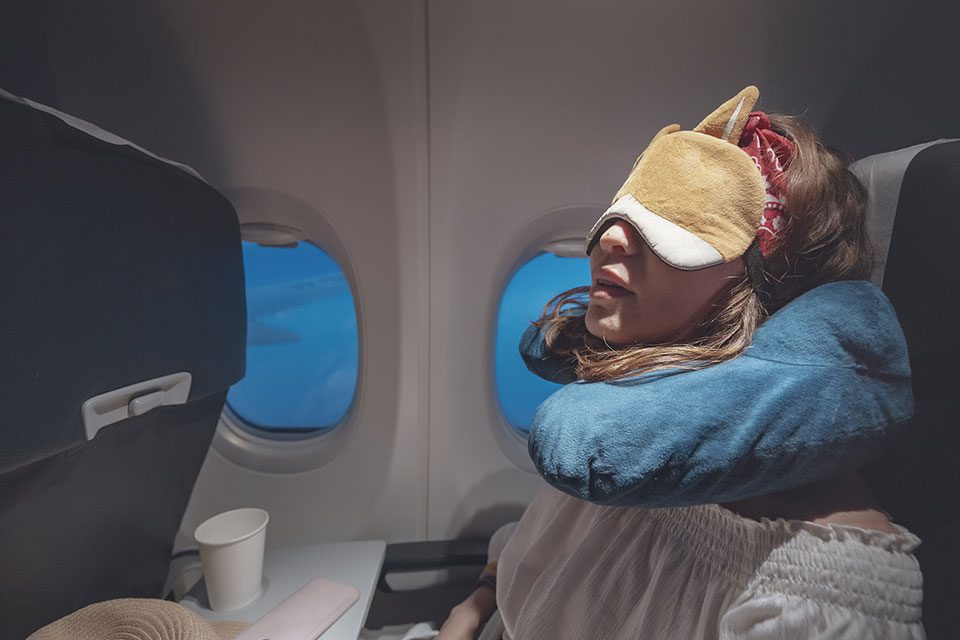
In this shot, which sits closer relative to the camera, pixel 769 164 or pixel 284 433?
pixel 769 164

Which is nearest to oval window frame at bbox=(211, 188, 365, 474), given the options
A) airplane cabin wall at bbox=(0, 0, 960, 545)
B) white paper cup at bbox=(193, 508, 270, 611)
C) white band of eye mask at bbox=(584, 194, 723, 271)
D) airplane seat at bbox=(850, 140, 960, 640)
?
airplane cabin wall at bbox=(0, 0, 960, 545)

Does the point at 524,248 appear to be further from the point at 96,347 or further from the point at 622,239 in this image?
the point at 96,347

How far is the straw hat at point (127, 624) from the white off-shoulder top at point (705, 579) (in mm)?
530

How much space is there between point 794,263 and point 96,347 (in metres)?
1.06

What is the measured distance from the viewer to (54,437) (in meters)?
0.75

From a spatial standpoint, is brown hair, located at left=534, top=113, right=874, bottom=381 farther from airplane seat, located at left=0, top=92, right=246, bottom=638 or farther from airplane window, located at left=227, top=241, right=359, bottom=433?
airplane window, located at left=227, top=241, right=359, bottom=433

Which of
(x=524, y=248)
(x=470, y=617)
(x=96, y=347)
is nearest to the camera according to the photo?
(x=96, y=347)

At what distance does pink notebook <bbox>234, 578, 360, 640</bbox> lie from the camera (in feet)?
3.41

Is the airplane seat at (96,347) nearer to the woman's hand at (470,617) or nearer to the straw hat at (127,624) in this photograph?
the straw hat at (127,624)

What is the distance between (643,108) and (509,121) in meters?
0.33

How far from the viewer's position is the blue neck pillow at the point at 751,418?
0.52m

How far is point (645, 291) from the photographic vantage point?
67 cm

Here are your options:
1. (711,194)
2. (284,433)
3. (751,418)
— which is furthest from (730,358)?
(284,433)

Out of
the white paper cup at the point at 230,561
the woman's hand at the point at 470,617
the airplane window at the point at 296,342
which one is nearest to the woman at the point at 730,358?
the woman's hand at the point at 470,617
